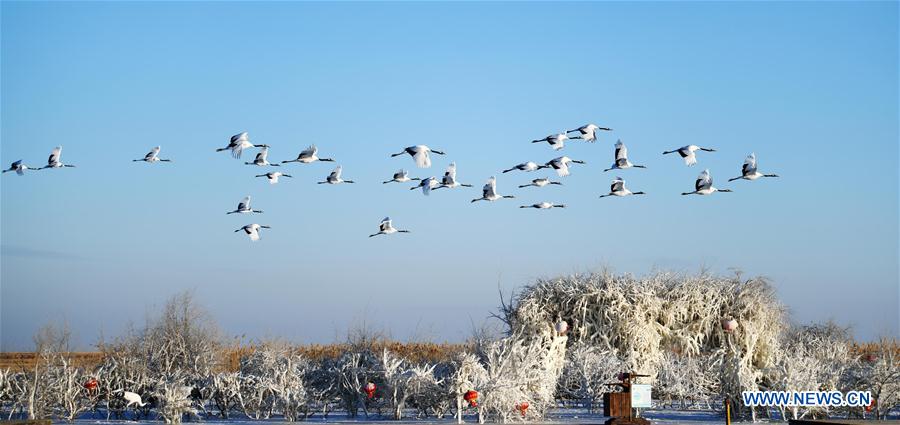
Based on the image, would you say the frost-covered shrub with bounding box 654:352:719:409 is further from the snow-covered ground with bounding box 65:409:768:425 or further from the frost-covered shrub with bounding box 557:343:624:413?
the frost-covered shrub with bounding box 557:343:624:413

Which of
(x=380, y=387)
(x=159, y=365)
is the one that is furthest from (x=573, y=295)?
(x=159, y=365)

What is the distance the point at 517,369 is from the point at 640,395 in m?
3.97

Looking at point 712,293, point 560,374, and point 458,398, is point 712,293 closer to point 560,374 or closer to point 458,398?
point 560,374

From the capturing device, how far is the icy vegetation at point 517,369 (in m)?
28.1

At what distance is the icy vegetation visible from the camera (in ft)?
Result: 92.1

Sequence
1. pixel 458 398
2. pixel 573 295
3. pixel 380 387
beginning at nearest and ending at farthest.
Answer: pixel 458 398
pixel 380 387
pixel 573 295

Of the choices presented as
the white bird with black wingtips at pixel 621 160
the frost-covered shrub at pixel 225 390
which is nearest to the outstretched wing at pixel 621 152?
the white bird with black wingtips at pixel 621 160

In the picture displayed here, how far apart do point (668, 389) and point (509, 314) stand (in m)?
4.70

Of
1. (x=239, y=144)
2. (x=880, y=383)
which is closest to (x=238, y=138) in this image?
(x=239, y=144)

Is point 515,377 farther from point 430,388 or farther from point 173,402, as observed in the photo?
point 173,402

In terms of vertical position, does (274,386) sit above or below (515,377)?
below

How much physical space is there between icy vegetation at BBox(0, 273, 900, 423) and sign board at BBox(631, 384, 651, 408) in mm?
3336

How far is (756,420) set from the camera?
93.6ft

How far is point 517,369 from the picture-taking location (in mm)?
27422
